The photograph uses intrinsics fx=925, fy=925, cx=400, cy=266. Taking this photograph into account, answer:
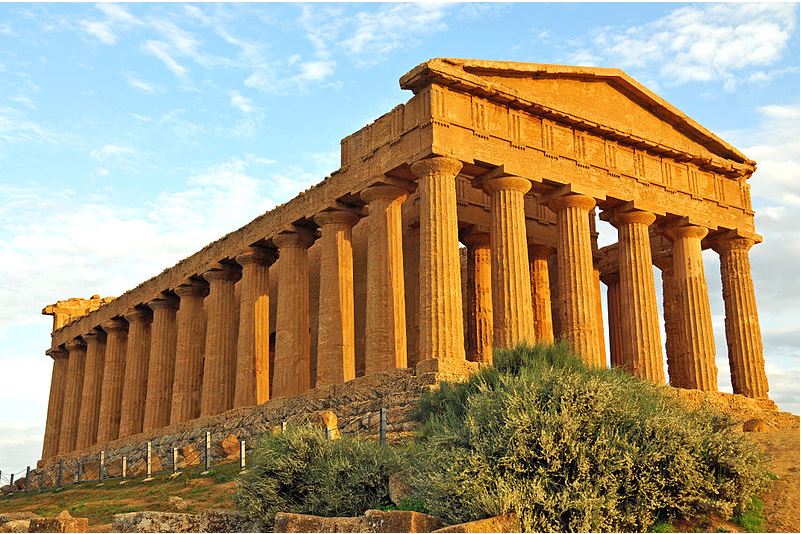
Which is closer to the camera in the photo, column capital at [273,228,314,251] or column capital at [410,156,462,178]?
column capital at [410,156,462,178]

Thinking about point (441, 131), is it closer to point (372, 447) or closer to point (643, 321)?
point (643, 321)

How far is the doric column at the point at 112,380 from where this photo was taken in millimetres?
41438

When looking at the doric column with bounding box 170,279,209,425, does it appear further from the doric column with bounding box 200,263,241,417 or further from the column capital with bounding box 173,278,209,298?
the doric column with bounding box 200,263,241,417

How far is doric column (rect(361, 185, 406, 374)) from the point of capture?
25359mm

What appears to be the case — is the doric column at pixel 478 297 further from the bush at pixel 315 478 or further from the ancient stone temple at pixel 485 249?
the bush at pixel 315 478

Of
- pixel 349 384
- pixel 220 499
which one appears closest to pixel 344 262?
pixel 349 384

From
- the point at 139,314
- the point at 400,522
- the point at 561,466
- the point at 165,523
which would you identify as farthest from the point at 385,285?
the point at 139,314

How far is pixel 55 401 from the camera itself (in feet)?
159

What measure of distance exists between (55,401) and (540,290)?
29.0m

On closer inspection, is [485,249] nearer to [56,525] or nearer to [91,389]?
[56,525]

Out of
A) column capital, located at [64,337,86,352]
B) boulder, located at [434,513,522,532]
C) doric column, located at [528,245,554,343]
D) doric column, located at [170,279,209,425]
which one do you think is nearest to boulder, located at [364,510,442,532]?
boulder, located at [434,513,522,532]

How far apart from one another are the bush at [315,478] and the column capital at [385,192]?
11.2m

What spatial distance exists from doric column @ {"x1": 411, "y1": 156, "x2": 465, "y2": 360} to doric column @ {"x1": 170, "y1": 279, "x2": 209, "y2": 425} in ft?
48.3

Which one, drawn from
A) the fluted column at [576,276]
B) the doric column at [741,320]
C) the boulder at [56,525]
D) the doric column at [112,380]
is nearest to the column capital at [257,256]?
the fluted column at [576,276]
